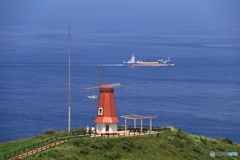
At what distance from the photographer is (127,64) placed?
15575cm

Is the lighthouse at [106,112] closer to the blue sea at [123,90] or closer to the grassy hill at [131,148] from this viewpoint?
the grassy hill at [131,148]

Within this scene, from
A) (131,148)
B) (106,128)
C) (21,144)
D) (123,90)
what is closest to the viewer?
(131,148)

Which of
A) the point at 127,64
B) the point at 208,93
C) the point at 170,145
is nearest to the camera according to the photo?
the point at 170,145

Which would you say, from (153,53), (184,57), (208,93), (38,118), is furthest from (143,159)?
(153,53)

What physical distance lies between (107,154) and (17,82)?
8000cm

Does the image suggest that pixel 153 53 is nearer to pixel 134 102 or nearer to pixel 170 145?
pixel 134 102

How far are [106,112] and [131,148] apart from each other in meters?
5.17

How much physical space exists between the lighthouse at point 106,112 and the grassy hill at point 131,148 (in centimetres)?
285

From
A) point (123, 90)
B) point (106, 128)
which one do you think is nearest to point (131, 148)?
point (106, 128)

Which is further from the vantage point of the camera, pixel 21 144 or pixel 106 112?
pixel 106 112

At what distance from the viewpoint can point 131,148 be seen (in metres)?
39.4

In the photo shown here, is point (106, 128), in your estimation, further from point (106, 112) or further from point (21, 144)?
point (21, 144)

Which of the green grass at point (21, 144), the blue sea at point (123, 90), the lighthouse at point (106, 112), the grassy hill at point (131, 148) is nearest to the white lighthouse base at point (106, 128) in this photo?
the lighthouse at point (106, 112)

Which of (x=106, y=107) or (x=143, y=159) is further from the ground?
(x=106, y=107)
